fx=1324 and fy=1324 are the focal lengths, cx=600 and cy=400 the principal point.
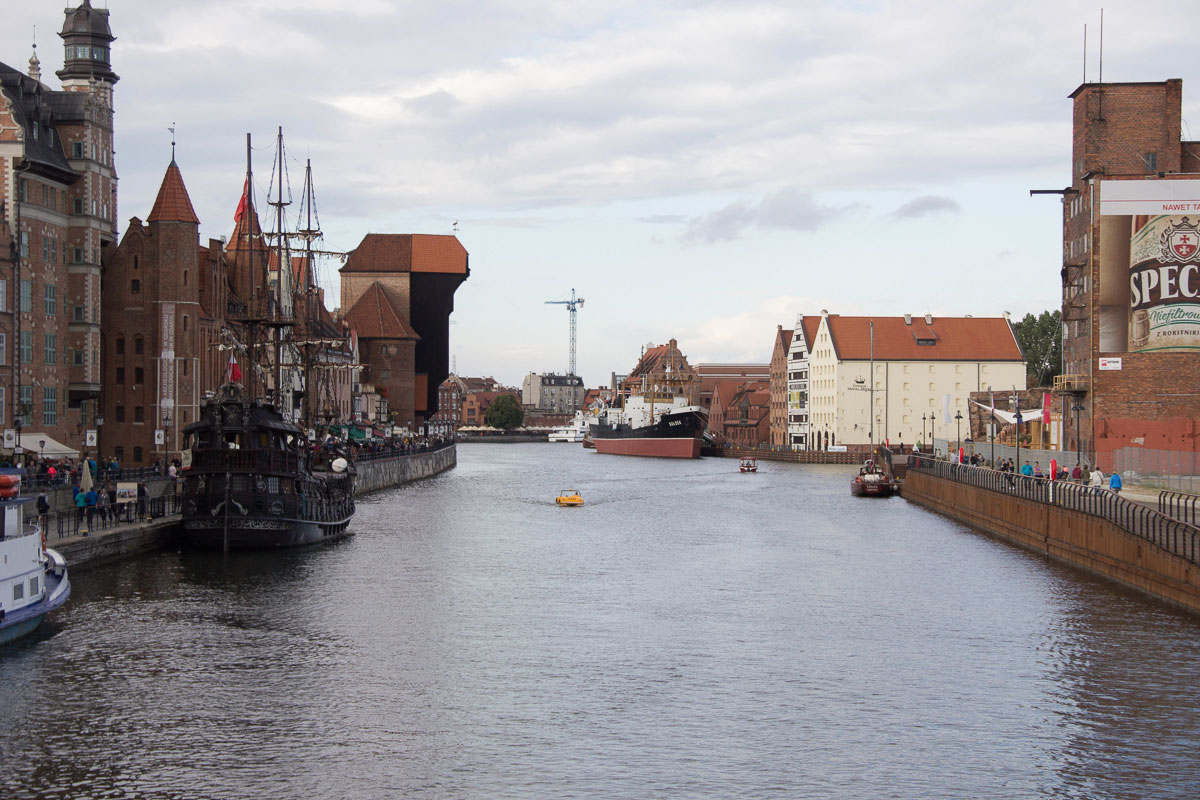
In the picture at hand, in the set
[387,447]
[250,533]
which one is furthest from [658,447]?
[250,533]

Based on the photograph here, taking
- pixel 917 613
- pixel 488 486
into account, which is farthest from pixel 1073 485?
pixel 488 486

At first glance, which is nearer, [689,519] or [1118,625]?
[1118,625]

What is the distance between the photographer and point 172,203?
6944 cm

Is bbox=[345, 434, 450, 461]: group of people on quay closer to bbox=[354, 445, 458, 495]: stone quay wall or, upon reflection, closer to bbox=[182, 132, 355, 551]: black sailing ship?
bbox=[354, 445, 458, 495]: stone quay wall

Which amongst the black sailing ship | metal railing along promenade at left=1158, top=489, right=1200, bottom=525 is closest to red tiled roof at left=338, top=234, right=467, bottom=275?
the black sailing ship

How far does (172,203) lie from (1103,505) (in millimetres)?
49173

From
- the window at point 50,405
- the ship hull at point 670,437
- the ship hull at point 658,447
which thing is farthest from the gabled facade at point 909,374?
the window at point 50,405

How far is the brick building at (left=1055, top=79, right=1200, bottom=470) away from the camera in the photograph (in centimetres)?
6388

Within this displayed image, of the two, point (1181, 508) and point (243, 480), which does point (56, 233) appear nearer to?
point (243, 480)

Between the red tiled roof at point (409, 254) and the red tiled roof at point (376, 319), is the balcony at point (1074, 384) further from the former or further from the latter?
the red tiled roof at point (409, 254)

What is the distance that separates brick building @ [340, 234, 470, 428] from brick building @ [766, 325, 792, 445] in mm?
44240

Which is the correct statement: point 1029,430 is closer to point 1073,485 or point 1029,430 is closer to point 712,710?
point 1073,485

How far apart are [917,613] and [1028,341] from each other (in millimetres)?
131576

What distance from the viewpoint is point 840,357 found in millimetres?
152500
